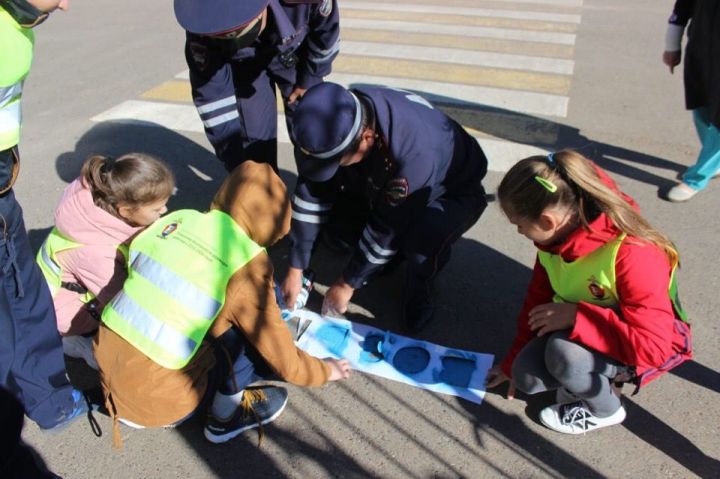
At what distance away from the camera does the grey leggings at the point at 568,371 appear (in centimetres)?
198

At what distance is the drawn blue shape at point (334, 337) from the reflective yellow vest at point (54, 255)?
34.6 inches

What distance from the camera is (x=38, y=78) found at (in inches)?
217

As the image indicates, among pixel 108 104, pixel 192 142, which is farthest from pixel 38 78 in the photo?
pixel 192 142

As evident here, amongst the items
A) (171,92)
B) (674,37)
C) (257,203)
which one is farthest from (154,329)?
(171,92)

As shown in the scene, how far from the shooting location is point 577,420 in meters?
2.15

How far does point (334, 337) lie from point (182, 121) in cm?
259

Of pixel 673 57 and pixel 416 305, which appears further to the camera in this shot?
pixel 673 57

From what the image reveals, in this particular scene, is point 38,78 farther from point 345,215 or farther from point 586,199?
point 586,199

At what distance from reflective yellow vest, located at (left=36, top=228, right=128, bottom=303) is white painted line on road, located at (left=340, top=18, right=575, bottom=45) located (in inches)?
190

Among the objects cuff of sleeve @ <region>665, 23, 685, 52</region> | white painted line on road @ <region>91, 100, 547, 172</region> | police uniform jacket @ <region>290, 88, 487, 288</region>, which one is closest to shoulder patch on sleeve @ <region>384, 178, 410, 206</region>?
police uniform jacket @ <region>290, 88, 487, 288</region>

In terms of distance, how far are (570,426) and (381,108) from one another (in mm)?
1336

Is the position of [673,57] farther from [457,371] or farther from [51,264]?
[51,264]

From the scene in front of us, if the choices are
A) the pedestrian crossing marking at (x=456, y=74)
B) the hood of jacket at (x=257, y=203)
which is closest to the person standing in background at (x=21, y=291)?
the hood of jacket at (x=257, y=203)

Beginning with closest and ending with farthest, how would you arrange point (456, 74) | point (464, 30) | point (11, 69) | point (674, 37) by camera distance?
point (11, 69), point (674, 37), point (456, 74), point (464, 30)
